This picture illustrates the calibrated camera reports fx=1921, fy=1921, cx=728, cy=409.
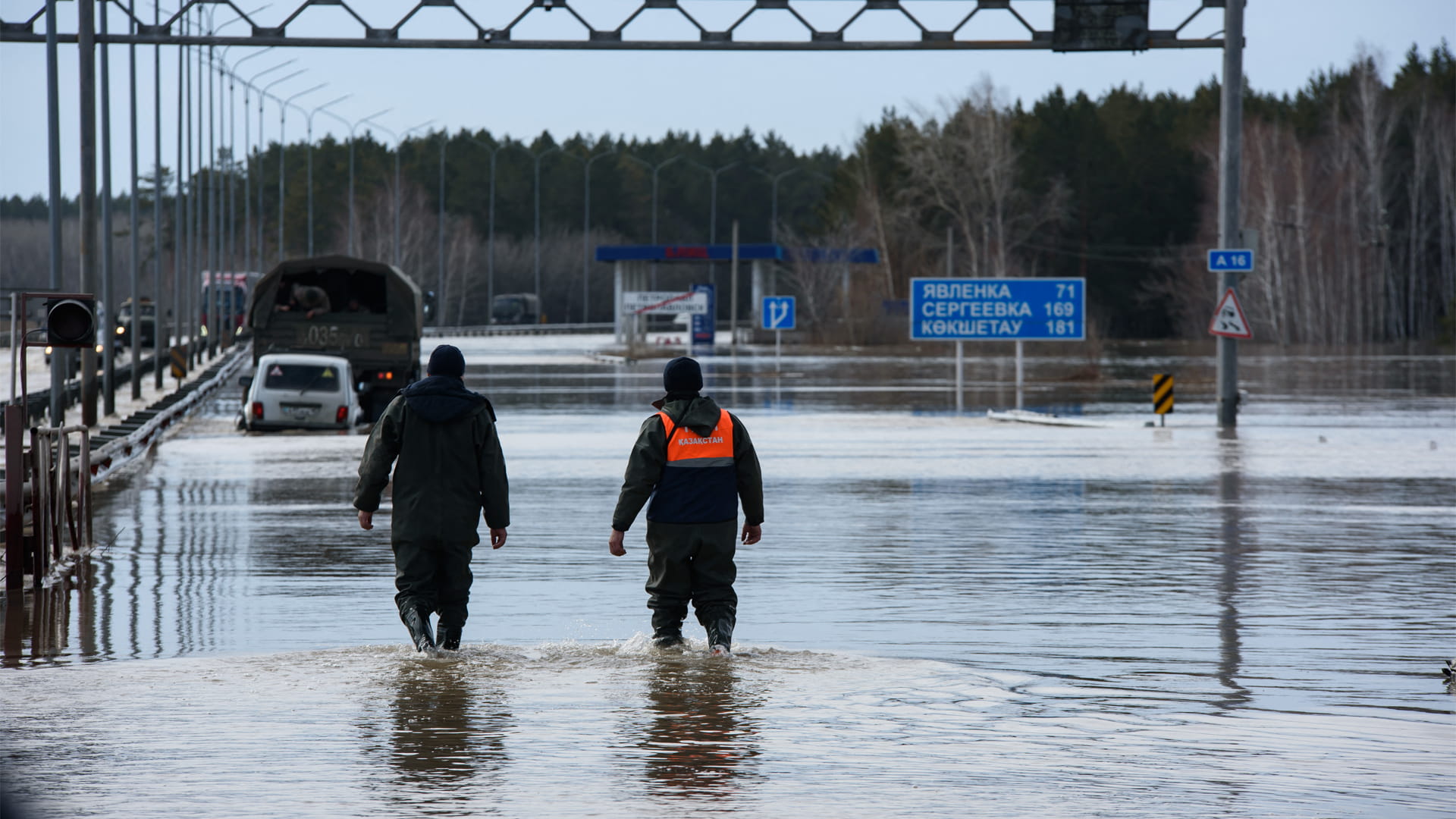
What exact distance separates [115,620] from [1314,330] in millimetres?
94449

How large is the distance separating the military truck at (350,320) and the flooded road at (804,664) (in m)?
15.3

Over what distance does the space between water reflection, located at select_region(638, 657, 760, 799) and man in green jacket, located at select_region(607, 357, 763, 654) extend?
344 mm

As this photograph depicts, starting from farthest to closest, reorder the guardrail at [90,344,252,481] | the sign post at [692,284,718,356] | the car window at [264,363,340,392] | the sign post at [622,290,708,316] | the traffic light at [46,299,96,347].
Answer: the sign post at [692,284,718,356], the sign post at [622,290,708,316], the car window at [264,363,340,392], the guardrail at [90,344,252,481], the traffic light at [46,299,96,347]

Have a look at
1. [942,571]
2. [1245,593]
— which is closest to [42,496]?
[942,571]

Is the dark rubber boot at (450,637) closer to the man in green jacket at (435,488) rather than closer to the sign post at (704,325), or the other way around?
the man in green jacket at (435,488)

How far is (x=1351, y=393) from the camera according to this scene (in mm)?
44500

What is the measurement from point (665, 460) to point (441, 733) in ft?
6.71

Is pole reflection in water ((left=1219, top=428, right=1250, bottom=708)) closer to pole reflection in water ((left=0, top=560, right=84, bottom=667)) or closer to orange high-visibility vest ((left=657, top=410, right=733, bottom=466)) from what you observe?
orange high-visibility vest ((left=657, top=410, right=733, bottom=466))

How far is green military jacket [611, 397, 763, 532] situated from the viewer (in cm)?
881

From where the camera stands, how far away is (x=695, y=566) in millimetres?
8938

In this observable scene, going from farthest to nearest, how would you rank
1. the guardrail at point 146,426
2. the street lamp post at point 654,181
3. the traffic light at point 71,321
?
the street lamp post at point 654,181
the guardrail at point 146,426
the traffic light at point 71,321

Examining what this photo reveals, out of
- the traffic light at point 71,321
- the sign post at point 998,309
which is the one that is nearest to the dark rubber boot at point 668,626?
the traffic light at point 71,321

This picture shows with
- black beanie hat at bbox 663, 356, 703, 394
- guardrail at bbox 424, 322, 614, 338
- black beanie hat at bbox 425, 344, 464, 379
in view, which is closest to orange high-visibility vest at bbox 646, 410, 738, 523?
black beanie hat at bbox 663, 356, 703, 394

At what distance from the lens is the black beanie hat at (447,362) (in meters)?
9.05
